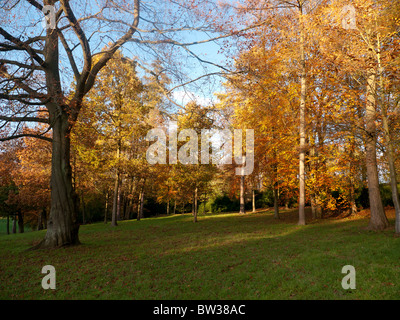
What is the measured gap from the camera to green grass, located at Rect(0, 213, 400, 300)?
4.46 meters

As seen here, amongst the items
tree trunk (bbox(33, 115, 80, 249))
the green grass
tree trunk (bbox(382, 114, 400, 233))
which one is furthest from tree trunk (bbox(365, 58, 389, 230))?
tree trunk (bbox(33, 115, 80, 249))

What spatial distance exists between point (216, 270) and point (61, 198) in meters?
5.95

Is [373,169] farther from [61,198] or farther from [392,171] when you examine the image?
[61,198]

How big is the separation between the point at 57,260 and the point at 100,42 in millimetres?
6702

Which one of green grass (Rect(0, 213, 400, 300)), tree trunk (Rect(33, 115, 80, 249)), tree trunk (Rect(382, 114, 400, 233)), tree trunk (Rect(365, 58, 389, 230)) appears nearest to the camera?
green grass (Rect(0, 213, 400, 300))

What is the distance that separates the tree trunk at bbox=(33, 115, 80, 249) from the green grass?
66 centimetres

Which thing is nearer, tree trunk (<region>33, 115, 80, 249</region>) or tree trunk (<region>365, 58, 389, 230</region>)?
tree trunk (<region>33, 115, 80, 249</region>)

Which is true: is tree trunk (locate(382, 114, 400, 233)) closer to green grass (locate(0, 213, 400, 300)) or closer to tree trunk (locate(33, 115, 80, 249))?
green grass (locate(0, 213, 400, 300))

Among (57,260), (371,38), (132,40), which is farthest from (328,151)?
(57,260)

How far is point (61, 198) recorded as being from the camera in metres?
8.77

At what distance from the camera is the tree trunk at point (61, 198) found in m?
8.72

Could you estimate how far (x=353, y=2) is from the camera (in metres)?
8.80

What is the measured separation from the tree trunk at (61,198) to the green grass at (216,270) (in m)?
0.66

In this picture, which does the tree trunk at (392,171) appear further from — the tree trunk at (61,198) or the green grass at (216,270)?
the tree trunk at (61,198)
